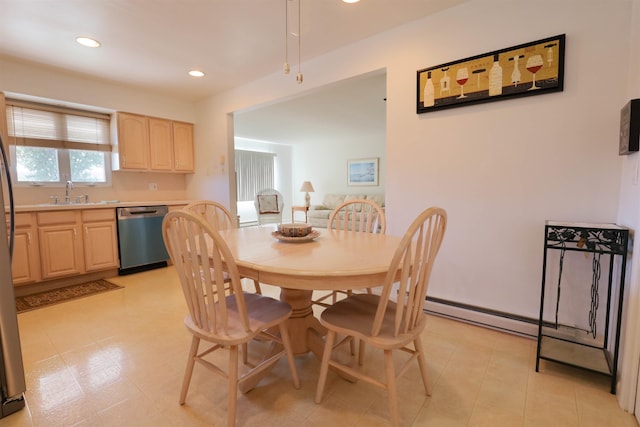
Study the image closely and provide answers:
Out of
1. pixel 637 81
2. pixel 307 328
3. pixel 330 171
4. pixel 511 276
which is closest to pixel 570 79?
pixel 637 81

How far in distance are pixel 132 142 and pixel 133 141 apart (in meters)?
0.02

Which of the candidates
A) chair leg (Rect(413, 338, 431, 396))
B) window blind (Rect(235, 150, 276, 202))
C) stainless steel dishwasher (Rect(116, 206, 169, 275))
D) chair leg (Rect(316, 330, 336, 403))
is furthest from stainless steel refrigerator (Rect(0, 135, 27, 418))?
window blind (Rect(235, 150, 276, 202))

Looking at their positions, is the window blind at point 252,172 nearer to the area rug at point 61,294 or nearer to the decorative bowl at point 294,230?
the area rug at point 61,294

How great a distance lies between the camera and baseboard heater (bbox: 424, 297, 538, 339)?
1.96 metres

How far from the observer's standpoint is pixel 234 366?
1211 mm

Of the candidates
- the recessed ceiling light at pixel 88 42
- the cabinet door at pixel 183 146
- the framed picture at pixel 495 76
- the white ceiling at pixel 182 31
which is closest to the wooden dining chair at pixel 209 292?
the white ceiling at pixel 182 31

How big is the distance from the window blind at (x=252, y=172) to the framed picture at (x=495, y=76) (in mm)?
6019

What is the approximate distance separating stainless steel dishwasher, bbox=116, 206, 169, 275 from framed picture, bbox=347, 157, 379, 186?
4.96m

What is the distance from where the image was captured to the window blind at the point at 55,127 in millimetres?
3121

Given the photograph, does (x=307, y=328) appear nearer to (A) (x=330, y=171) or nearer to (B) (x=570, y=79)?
(B) (x=570, y=79)

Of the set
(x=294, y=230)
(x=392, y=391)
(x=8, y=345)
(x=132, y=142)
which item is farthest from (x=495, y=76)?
(x=132, y=142)

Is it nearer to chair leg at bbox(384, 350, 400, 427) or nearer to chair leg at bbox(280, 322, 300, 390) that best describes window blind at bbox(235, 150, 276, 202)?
chair leg at bbox(280, 322, 300, 390)

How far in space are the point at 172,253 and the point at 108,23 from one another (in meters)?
2.11

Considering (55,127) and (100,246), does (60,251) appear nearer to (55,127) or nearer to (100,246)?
(100,246)
